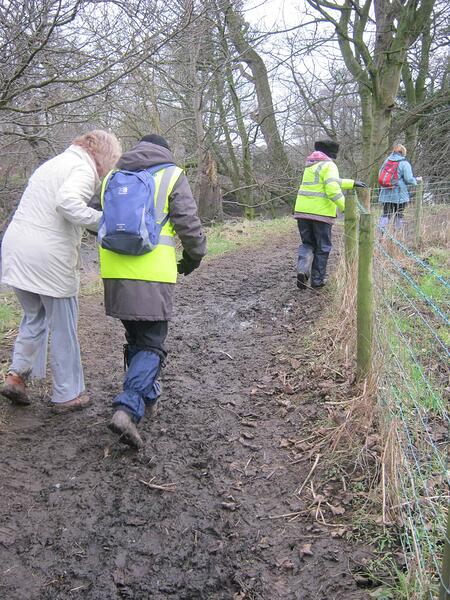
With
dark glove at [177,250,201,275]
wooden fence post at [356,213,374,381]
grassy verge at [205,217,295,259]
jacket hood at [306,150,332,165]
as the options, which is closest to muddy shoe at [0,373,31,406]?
dark glove at [177,250,201,275]

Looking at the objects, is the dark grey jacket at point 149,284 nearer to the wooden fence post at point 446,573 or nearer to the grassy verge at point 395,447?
the grassy verge at point 395,447

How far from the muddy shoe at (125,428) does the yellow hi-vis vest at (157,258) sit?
0.80 meters

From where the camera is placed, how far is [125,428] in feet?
9.95

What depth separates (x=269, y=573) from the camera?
2.33 metres

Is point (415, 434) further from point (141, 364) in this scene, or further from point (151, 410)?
point (151, 410)

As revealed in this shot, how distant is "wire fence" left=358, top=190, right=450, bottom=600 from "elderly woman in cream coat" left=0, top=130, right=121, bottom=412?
6.52ft

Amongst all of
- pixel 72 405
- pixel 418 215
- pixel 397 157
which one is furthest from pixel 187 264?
pixel 397 157

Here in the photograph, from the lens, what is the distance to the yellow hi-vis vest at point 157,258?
3.07 metres

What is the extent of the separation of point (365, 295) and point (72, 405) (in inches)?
82.5

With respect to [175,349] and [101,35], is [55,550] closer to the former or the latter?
[175,349]

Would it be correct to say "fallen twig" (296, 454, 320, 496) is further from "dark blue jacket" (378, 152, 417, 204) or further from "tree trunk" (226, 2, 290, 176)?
"tree trunk" (226, 2, 290, 176)

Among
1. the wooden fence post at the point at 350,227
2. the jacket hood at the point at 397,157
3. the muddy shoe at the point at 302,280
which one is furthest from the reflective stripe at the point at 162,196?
the jacket hood at the point at 397,157

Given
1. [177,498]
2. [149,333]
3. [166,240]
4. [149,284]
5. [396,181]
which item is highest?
[396,181]

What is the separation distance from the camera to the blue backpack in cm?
291
